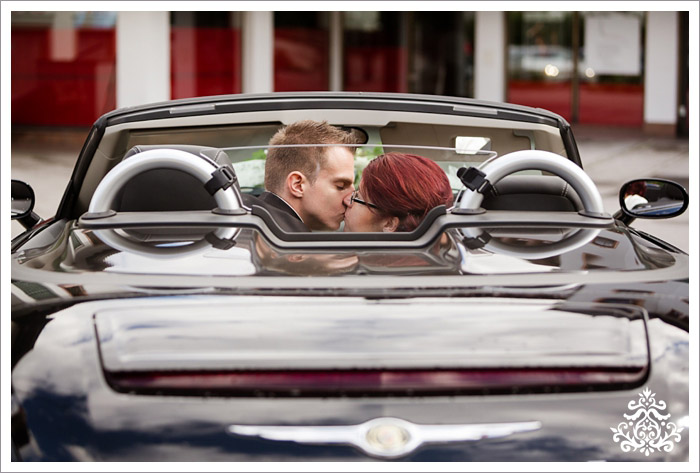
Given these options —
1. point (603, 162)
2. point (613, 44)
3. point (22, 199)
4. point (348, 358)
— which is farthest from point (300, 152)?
point (613, 44)

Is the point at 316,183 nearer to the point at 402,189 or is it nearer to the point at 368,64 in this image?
the point at 402,189

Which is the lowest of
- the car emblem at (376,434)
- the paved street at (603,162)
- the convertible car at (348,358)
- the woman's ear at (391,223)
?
the paved street at (603,162)

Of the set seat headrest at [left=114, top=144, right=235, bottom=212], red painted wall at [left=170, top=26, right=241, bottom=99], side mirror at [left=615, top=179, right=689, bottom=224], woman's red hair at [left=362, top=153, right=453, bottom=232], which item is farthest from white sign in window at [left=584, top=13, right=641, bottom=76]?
seat headrest at [left=114, top=144, right=235, bottom=212]

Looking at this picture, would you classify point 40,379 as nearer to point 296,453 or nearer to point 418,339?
point 296,453

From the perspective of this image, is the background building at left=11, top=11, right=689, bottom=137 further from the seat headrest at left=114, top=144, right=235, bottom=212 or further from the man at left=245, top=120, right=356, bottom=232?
the seat headrest at left=114, top=144, right=235, bottom=212

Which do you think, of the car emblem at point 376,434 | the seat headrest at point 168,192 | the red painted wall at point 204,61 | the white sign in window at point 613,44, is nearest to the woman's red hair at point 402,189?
the seat headrest at point 168,192

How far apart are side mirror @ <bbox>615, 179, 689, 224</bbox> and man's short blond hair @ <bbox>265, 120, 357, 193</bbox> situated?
93 centimetres

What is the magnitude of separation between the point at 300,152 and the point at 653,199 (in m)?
1.14

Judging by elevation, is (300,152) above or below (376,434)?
above

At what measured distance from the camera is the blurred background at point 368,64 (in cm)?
1566

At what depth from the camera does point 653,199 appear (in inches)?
129

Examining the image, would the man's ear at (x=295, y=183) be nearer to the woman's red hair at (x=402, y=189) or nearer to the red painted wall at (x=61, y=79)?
the woman's red hair at (x=402, y=189)

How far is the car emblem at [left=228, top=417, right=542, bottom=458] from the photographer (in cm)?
176

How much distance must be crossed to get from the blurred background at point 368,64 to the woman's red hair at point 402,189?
1048cm
